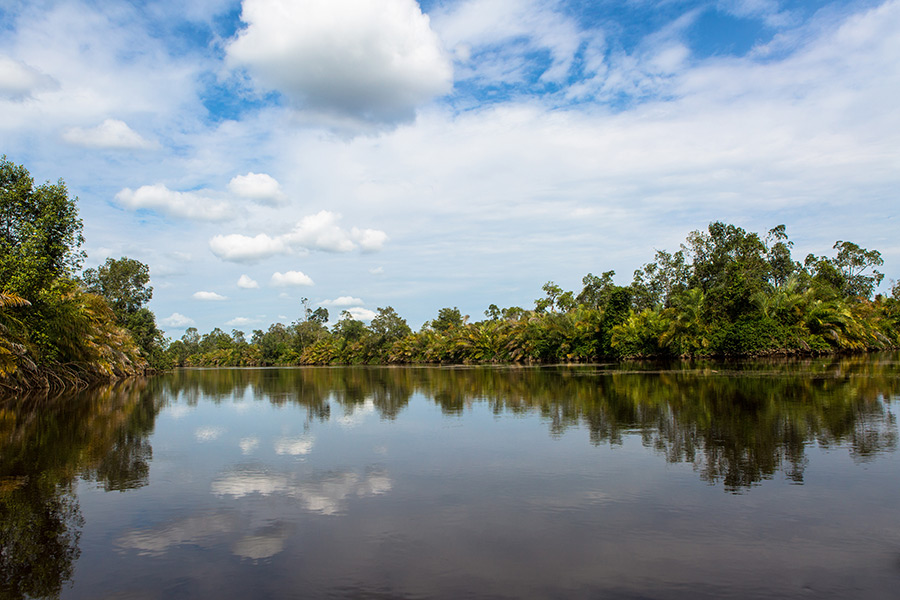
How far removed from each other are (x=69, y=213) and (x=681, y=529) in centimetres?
2462

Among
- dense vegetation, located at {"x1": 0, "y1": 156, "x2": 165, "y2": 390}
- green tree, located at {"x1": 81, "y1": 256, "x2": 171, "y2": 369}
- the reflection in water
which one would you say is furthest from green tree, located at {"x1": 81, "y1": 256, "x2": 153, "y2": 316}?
the reflection in water

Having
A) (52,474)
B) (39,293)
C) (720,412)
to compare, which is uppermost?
(39,293)

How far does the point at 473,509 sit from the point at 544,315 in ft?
171

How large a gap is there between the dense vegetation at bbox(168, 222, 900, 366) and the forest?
122 millimetres

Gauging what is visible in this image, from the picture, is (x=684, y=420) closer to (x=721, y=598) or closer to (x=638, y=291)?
(x=721, y=598)

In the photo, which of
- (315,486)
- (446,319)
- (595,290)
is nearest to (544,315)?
(595,290)

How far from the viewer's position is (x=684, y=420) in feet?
36.9

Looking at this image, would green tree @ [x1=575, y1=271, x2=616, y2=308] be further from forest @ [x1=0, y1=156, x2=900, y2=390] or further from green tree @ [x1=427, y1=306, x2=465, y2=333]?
green tree @ [x1=427, y1=306, x2=465, y2=333]

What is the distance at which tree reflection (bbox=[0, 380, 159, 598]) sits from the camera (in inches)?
188

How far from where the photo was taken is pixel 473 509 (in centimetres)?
599

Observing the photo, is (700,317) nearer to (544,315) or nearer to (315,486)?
(544,315)

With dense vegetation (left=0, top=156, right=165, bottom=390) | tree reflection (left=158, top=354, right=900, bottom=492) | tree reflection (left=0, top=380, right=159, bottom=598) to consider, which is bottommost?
tree reflection (left=0, top=380, right=159, bottom=598)

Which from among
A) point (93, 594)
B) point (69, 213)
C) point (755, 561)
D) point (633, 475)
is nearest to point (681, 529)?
point (755, 561)

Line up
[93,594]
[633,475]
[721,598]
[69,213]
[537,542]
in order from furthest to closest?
[69,213]
[633,475]
[537,542]
[93,594]
[721,598]
